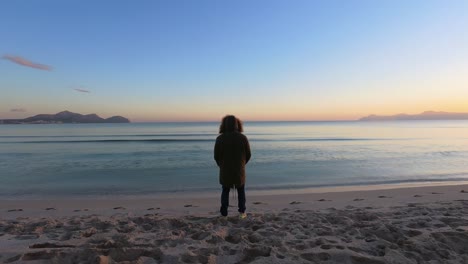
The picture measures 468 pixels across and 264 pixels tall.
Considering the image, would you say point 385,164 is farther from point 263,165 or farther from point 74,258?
point 74,258

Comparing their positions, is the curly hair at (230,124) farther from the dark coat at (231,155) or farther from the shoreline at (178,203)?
the shoreline at (178,203)

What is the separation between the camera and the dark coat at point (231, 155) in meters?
5.96

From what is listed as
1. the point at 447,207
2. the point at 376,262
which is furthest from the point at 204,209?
the point at 447,207

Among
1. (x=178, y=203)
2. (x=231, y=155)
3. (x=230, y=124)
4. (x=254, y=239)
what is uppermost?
(x=230, y=124)

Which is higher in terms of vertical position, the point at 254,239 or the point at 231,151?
the point at 231,151

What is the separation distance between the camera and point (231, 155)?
599 cm

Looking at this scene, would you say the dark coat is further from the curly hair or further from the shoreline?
the shoreline

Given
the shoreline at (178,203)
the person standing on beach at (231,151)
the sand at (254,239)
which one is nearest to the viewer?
the sand at (254,239)

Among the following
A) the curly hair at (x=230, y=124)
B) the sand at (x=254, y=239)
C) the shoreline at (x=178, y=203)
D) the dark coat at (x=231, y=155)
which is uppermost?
the curly hair at (x=230, y=124)

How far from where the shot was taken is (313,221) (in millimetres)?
5812

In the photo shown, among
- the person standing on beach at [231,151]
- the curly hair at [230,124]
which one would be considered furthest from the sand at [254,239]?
the curly hair at [230,124]

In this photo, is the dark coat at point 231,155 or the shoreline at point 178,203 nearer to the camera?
the dark coat at point 231,155

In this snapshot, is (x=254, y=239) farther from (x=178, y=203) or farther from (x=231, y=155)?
(x=178, y=203)

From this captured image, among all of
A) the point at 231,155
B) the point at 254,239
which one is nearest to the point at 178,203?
the point at 231,155
